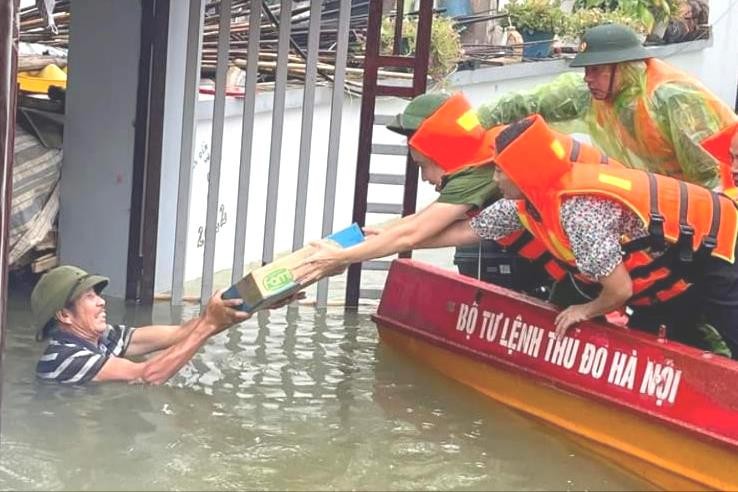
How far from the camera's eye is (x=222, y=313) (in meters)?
5.69

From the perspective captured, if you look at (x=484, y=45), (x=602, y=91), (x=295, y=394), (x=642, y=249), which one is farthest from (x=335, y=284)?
(x=484, y=45)

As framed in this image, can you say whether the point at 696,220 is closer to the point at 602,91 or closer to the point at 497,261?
the point at 602,91

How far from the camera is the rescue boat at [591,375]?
527 centimetres

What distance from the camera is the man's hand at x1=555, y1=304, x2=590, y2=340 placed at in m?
5.82

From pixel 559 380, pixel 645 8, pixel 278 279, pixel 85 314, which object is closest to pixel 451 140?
pixel 278 279

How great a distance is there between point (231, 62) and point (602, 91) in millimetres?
4723

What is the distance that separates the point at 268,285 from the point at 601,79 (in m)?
1.92

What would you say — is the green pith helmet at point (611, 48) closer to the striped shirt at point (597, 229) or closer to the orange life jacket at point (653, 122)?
the orange life jacket at point (653, 122)

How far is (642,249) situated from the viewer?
5.45m

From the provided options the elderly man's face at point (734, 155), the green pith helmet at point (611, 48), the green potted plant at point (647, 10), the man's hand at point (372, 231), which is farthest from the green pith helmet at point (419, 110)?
the green potted plant at point (647, 10)

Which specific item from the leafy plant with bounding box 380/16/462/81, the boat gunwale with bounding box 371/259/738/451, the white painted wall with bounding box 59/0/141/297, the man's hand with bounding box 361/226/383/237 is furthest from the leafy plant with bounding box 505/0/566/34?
the man's hand with bounding box 361/226/383/237

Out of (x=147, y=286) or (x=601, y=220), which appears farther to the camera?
(x=147, y=286)

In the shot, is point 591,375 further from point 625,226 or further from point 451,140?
point 451,140

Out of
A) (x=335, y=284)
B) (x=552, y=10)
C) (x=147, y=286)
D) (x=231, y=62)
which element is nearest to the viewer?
(x=147, y=286)
